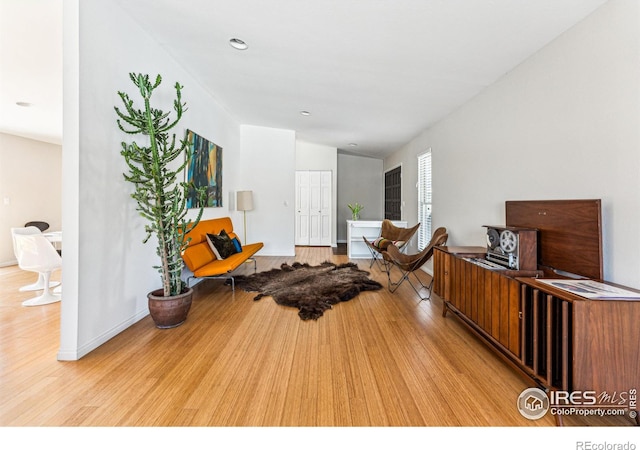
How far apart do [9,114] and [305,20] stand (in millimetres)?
5369

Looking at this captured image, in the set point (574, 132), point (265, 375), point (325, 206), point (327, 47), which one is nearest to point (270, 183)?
point (325, 206)

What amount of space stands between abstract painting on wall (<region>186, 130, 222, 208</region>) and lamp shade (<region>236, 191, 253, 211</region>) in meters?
0.81

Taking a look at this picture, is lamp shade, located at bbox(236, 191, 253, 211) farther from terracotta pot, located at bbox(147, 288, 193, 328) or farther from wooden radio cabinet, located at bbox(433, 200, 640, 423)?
wooden radio cabinet, located at bbox(433, 200, 640, 423)

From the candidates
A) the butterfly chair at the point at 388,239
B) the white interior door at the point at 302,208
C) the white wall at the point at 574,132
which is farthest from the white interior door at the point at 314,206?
the white wall at the point at 574,132

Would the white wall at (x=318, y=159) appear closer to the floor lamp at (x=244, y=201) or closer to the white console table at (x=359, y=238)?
the white console table at (x=359, y=238)

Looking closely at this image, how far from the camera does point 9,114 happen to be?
4.73 meters

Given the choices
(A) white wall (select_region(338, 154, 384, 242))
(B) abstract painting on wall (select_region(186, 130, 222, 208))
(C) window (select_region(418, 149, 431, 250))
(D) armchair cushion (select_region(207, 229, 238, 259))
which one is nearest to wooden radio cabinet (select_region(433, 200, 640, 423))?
(C) window (select_region(418, 149, 431, 250))

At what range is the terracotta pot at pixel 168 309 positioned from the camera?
2.69m

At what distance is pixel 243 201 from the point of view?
6.11 m

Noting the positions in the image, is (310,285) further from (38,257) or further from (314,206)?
(314,206)

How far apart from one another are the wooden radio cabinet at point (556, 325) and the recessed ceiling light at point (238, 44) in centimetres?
308

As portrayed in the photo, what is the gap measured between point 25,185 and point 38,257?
3.75 meters

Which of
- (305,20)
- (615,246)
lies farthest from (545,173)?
(305,20)
